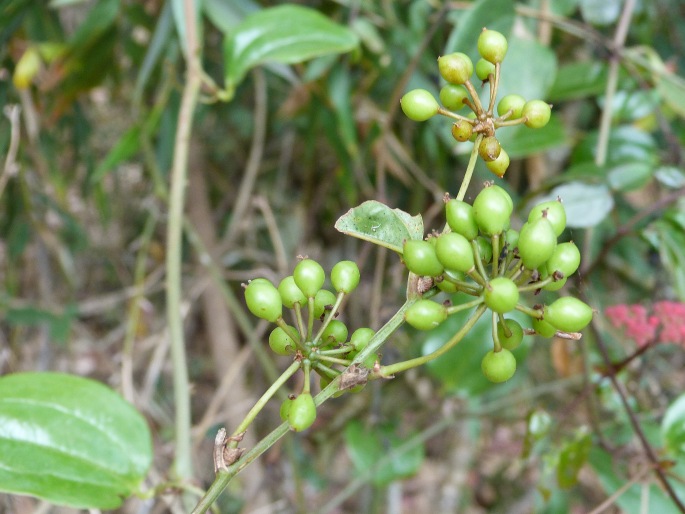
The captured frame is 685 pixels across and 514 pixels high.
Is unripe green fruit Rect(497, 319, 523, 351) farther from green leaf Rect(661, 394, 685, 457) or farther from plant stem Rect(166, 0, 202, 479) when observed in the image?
green leaf Rect(661, 394, 685, 457)

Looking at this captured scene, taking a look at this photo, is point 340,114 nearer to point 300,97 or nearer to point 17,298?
point 300,97

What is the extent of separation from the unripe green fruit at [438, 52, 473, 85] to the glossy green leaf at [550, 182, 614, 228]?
0.38 m

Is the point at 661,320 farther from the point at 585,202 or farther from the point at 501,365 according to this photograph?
the point at 501,365

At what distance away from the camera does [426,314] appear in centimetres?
30

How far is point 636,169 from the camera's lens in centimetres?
76

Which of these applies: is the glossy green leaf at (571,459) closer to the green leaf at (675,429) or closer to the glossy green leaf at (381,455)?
the green leaf at (675,429)

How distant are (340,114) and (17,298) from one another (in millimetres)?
695

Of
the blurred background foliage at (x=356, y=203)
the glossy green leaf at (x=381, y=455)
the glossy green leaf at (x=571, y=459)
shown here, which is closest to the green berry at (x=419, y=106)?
the blurred background foliage at (x=356, y=203)

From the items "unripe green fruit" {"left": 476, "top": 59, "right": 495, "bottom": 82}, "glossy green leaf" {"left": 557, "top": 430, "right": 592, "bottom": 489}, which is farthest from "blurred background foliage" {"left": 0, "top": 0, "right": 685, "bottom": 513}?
"unripe green fruit" {"left": 476, "top": 59, "right": 495, "bottom": 82}

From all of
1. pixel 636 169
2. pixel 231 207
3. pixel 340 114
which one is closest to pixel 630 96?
pixel 636 169

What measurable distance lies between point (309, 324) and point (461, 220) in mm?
87

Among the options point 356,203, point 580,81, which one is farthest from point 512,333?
point 356,203

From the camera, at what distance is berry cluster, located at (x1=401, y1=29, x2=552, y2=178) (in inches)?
13.0

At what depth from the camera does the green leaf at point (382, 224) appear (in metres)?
0.34
